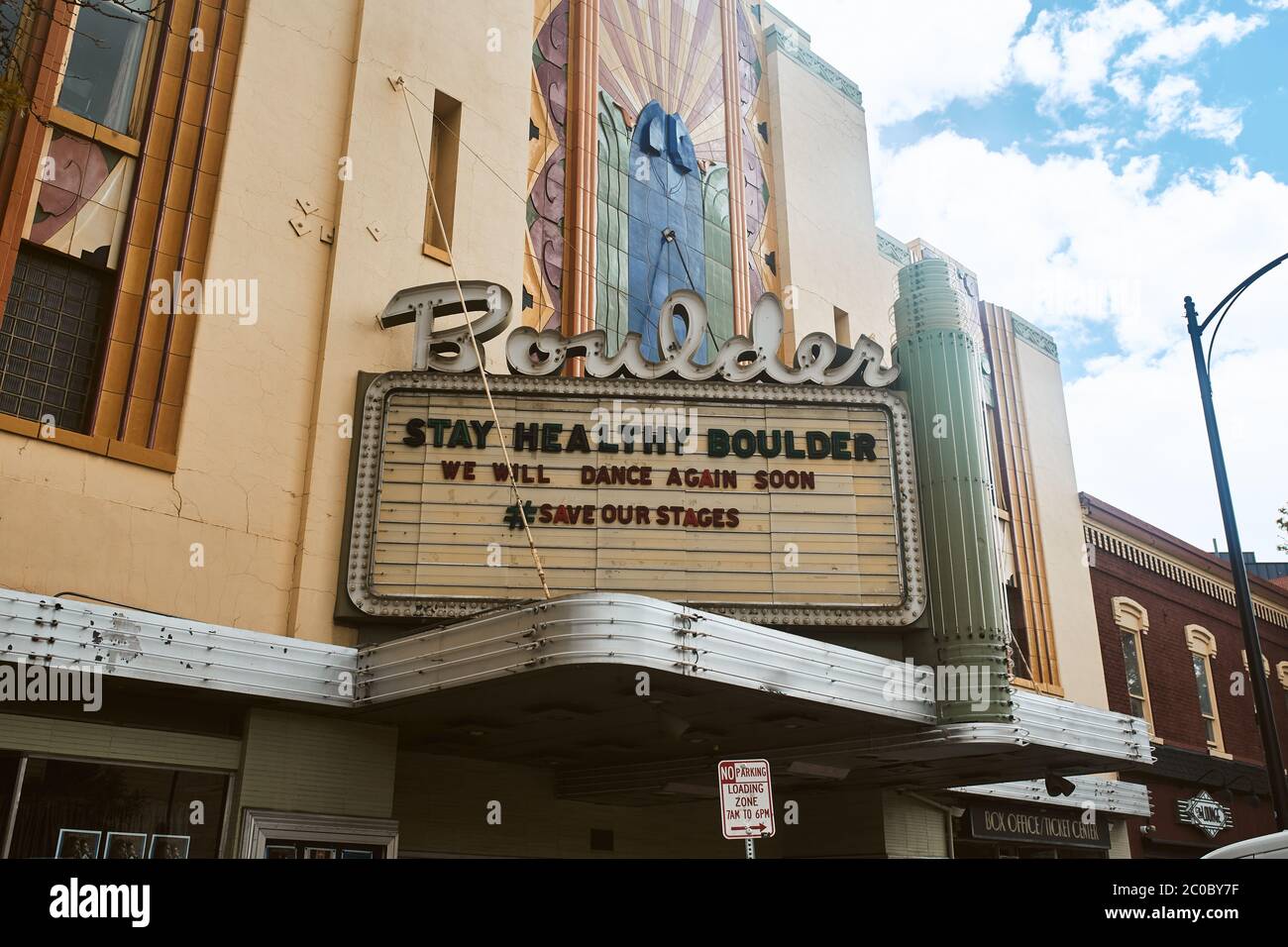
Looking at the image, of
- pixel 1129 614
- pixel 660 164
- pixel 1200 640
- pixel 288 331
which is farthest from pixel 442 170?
pixel 1200 640

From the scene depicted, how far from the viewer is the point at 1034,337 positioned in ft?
86.7

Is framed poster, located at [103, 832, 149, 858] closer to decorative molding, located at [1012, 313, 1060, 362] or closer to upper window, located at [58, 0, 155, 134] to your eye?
upper window, located at [58, 0, 155, 134]

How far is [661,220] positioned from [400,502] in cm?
854

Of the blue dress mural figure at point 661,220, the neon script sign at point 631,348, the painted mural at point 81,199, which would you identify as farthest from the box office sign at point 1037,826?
the painted mural at point 81,199

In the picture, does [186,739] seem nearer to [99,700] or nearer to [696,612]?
[99,700]

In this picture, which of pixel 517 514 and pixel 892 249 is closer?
pixel 517 514

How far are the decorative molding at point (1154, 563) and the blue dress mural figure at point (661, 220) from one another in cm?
1161

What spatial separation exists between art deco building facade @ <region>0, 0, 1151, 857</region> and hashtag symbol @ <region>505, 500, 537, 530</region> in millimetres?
68

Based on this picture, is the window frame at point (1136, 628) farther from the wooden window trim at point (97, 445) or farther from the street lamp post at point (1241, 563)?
the wooden window trim at point (97, 445)

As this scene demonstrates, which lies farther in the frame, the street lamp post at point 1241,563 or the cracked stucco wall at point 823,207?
the cracked stucco wall at point 823,207

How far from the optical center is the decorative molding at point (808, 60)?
75.5 ft

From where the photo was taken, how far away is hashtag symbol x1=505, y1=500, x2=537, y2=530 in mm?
12820
